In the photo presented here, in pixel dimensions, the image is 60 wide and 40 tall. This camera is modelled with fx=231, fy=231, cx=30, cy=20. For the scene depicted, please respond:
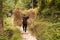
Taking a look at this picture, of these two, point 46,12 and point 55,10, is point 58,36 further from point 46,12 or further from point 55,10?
point 46,12

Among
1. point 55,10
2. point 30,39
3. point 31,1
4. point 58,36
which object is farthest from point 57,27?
point 31,1

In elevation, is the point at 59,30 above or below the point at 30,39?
above

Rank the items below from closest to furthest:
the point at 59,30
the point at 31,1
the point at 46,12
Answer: the point at 59,30
the point at 46,12
the point at 31,1

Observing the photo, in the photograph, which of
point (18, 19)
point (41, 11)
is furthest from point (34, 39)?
point (18, 19)

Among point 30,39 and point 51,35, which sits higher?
point 51,35

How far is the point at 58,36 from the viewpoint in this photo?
12.9 meters

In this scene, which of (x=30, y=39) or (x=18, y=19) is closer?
(x=30, y=39)

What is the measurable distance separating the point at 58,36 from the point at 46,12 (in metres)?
8.02

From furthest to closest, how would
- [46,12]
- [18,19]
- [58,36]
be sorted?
1. [18,19]
2. [46,12]
3. [58,36]

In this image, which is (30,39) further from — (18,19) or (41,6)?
(18,19)

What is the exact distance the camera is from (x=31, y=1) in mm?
39469

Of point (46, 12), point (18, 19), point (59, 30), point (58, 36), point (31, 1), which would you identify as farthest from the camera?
point (31, 1)

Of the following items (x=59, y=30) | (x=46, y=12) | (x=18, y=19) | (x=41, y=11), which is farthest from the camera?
(x=18, y=19)

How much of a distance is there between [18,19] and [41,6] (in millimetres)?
5322
